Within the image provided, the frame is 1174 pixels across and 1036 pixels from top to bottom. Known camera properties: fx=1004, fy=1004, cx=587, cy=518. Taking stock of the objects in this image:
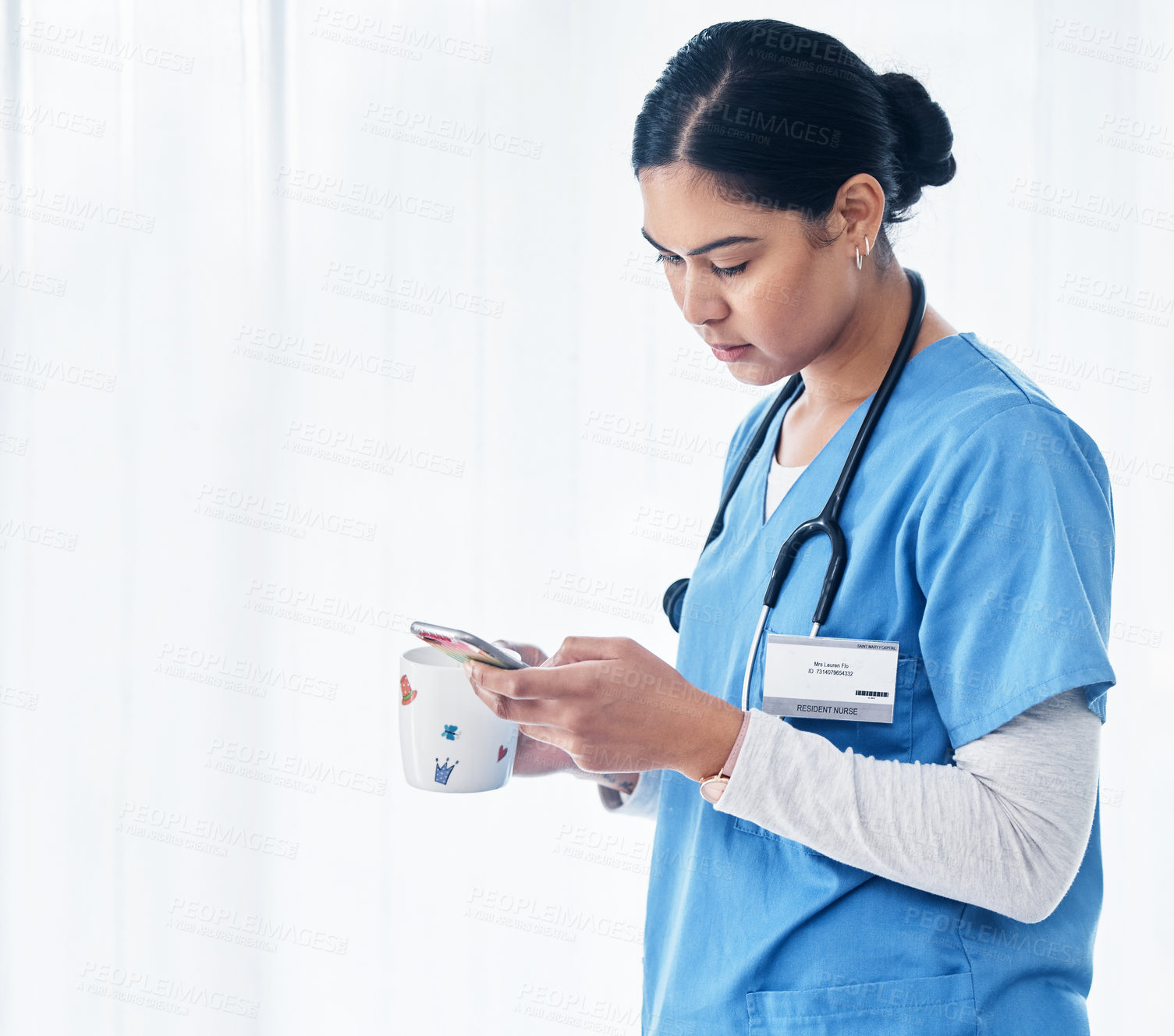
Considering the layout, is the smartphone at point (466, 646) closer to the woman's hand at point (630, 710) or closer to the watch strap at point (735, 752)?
the woman's hand at point (630, 710)

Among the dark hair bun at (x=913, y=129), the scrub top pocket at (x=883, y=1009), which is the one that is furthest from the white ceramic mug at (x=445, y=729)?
the dark hair bun at (x=913, y=129)

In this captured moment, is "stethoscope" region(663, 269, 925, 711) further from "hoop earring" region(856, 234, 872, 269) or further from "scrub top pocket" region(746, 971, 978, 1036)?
"scrub top pocket" region(746, 971, 978, 1036)

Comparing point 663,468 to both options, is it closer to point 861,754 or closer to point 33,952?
point 861,754

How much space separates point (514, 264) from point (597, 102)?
0.87 feet

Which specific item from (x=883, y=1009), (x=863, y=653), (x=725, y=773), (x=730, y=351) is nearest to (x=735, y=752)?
(x=725, y=773)

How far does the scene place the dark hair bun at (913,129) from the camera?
904 millimetres

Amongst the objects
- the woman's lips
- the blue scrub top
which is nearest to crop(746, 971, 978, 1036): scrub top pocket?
the blue scrub top

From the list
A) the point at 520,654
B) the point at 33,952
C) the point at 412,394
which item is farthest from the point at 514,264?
the point at 33,952

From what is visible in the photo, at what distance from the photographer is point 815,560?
34.0 inches

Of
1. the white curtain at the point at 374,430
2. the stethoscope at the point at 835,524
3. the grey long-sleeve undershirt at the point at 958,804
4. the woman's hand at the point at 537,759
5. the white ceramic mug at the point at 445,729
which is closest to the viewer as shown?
the grey long-sleeve undershirt at the point at 958,804

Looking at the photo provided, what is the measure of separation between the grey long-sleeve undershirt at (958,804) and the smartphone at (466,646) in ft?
0.67

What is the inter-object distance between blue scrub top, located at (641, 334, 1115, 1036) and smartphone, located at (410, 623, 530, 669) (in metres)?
0.22

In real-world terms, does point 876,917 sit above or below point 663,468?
below

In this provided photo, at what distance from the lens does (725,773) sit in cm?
76
